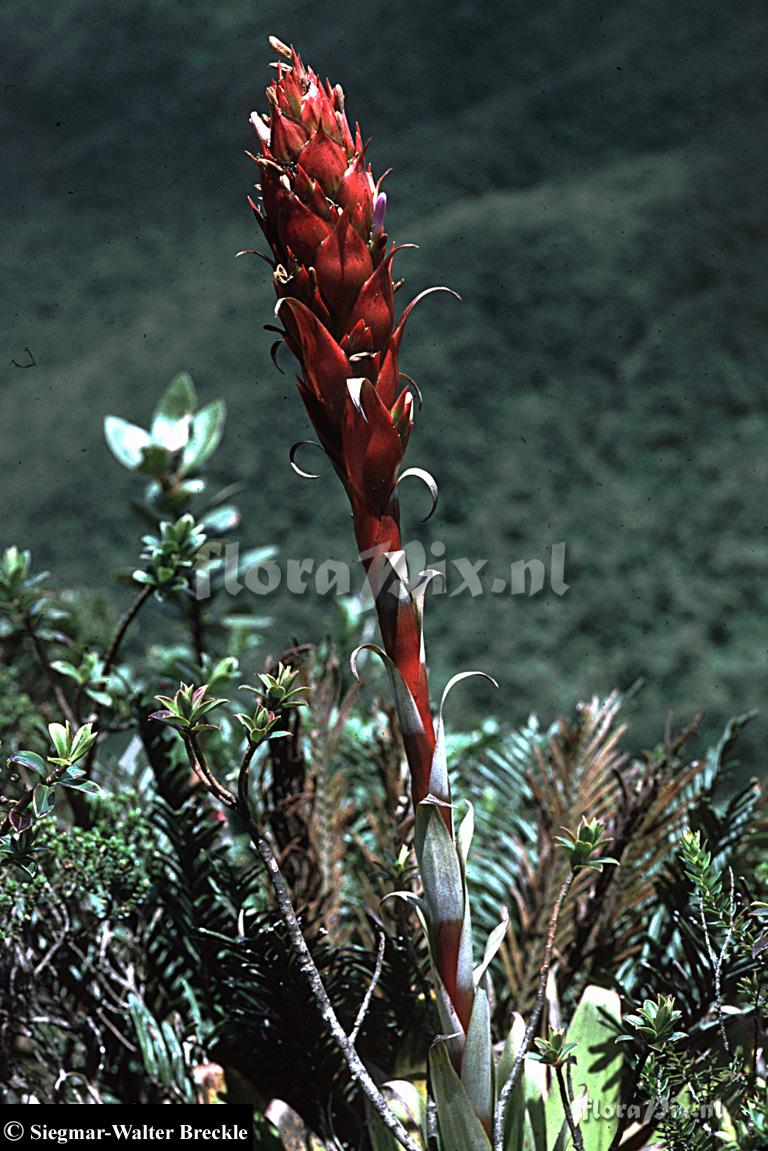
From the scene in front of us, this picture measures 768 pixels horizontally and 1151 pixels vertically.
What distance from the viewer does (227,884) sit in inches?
13.4

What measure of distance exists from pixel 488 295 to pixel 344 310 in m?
0.70

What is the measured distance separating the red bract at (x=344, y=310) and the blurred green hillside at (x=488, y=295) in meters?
0.63

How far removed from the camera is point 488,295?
0.93 metres

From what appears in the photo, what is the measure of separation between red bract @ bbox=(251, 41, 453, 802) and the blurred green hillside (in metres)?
0.63

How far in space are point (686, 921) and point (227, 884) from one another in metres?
0.15

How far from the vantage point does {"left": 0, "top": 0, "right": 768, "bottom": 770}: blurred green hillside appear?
2.88 feet

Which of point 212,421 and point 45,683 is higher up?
point 212,421

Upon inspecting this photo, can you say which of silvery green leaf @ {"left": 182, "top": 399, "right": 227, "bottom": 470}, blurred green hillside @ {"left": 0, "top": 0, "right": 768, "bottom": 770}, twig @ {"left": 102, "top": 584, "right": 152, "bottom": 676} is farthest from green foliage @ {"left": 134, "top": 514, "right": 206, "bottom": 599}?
blurred green hillside @ {"left": 0, "top": 0, "right": 768, "bottom": 770}

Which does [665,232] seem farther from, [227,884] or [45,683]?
[227,884]

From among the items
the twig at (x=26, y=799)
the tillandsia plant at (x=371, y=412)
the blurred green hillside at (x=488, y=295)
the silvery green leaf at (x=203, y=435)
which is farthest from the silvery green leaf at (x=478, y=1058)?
the blurred green hillside at (x=488, y=295)

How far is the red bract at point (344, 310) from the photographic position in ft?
0.85

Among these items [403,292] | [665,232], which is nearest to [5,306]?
[403,292]

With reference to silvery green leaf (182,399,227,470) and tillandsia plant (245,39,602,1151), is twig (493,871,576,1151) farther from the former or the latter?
silvery green leaf (182,399,227,470)

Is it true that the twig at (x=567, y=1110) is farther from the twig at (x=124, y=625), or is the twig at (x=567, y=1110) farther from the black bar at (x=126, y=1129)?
the twig at (x=124, y=625)
